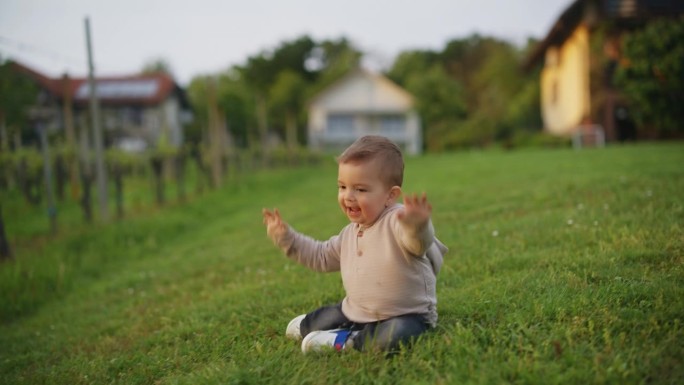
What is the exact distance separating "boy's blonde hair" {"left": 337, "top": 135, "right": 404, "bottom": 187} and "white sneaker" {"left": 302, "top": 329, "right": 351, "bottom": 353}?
0.84 metres

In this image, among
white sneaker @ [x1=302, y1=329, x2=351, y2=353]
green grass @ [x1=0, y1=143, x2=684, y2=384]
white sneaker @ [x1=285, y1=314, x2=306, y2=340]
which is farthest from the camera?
white sneaker @ [x1=285, y1=314, x2=306, y2=340]

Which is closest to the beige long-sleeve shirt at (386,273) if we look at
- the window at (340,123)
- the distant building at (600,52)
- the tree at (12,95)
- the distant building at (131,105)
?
the tree at (12,95)

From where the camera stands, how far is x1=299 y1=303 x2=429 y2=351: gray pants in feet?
8.57

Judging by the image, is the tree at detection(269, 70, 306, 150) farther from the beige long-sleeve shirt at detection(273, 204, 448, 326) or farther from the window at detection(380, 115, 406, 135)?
the beige long-sleeve shirt at detection(273, 204, 448, 326)

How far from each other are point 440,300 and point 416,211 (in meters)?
1.32

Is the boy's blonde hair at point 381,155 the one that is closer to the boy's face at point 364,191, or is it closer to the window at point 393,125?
the boy's face at point 364,191

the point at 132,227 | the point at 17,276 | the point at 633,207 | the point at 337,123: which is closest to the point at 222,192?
the point at 132,227

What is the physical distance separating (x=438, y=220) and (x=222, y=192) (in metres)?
8.66

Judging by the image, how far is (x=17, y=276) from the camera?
598 cm

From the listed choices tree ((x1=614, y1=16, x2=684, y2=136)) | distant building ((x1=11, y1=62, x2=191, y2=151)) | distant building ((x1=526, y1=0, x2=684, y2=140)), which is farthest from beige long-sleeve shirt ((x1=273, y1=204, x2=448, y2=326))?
distant building ((x1=11, y1=62, x2=191, y2=151))

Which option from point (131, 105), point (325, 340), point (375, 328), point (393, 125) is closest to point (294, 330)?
point (325, 340)

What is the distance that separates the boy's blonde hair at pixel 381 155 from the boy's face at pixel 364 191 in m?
0.02

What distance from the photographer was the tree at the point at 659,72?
1021cm

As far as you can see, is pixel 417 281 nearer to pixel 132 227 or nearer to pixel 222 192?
pixel 132 227
